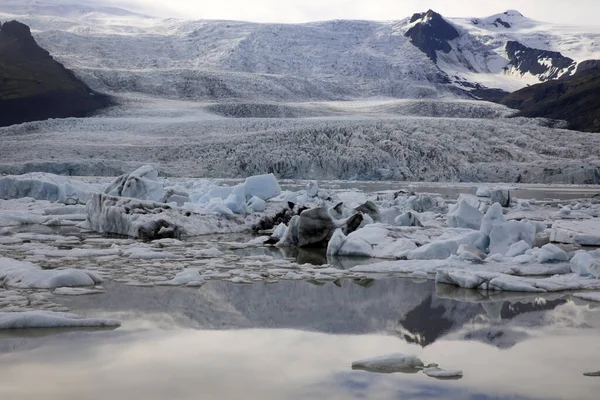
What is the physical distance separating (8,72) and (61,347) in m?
53.8

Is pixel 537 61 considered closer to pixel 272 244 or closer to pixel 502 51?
pixel 502 51

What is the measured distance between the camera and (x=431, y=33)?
269 feet

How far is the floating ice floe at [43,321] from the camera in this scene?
3682 millimetres

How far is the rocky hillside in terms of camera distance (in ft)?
145

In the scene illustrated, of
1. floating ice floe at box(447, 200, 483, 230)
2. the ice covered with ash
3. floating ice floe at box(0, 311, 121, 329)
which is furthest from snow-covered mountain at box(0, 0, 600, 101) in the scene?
floating ice floe at box(0, 311, 121, 329)

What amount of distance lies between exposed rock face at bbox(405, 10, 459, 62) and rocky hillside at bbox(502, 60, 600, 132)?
685 inches

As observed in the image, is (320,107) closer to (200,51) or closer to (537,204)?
(200,51)

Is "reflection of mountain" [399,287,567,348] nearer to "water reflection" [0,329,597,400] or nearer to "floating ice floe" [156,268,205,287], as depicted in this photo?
"water reflection" [0,329,597,400]

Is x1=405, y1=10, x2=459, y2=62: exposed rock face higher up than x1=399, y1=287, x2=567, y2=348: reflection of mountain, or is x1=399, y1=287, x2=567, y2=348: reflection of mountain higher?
x1=405, y1=10, x2=459, y2=62: exposed rock face

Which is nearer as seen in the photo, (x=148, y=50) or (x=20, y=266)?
(x=20, y=266)

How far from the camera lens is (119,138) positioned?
3356 centimetres

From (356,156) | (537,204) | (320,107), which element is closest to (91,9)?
(320,107)

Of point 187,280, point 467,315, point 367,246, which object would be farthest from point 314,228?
point 467,315

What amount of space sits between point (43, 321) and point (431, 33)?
83.4m
